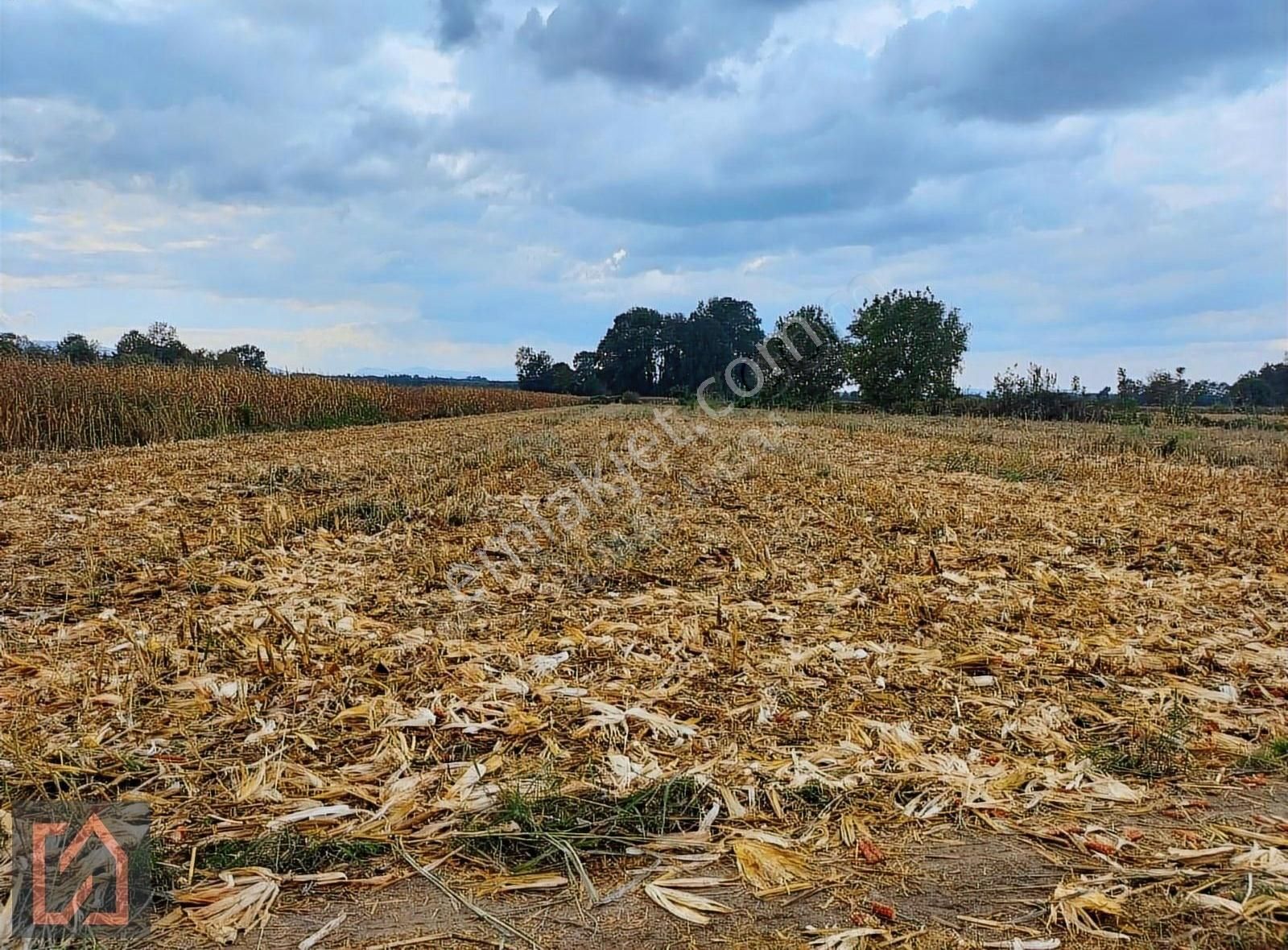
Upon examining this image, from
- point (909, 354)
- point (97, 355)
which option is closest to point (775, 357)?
point (909, 354)

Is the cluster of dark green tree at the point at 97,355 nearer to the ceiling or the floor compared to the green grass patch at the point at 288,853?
nearer to the ceiling

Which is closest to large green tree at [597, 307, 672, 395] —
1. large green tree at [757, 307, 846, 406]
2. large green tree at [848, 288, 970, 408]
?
large green tree at [757, 307, 846, 406]

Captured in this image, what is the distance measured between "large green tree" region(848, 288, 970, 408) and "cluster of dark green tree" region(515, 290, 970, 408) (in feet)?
0.14

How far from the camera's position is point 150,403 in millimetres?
16219

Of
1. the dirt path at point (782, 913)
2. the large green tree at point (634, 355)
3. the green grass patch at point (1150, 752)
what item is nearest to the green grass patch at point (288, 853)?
the dirt path at point (782, 913)

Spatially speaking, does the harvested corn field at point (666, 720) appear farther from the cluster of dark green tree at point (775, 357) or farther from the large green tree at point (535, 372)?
the large green tree at point (535, 372)

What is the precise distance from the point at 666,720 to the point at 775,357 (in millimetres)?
49200

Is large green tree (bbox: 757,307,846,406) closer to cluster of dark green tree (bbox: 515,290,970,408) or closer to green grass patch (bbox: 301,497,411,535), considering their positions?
cluster of dark green tree (bbox: 515,290,970,408)

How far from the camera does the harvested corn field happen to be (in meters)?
2.01

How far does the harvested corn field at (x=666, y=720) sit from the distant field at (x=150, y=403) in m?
9.01

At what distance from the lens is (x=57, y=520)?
6480mm

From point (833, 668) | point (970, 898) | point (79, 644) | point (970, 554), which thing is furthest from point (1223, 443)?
point (79, 644)

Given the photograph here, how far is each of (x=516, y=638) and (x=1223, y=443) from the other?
17.7 meters

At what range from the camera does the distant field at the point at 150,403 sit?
14000 millimetres
